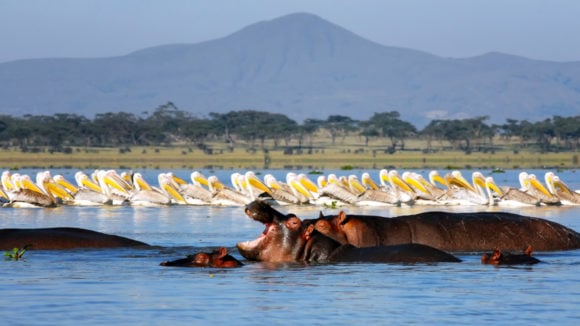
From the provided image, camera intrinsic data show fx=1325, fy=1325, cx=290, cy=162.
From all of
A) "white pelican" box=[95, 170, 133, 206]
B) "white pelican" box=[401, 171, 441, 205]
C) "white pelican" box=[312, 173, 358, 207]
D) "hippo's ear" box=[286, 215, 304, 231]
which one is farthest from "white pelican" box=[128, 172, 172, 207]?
"hippo's ear" box=[286, 215, 304, 231]

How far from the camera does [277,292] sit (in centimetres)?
1179

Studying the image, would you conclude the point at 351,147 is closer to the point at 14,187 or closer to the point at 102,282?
the point at 14,187

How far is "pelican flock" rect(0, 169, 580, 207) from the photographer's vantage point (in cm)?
3238

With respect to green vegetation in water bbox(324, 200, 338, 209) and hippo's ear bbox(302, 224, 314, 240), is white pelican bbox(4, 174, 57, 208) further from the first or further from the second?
hippo's ear bbox(302, 224, 314, 240)

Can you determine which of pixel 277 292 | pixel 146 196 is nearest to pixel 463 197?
pixel 146 196

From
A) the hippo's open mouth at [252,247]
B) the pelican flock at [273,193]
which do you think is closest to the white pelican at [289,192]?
the pelican flock at [273,193]

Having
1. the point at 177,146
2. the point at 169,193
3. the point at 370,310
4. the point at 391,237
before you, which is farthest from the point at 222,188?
the point at 177,146

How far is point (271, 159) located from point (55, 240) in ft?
267

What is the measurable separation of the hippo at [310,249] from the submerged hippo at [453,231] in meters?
0.41

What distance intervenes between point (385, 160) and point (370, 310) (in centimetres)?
8678

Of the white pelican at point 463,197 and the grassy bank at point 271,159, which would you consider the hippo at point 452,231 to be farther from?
the grassy bank at point 271,159

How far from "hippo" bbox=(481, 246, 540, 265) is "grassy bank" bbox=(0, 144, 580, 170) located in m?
71.1

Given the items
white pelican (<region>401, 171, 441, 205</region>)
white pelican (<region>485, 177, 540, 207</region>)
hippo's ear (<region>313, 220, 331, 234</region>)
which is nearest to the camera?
hippo's ear (<region>313, 220, 331, 234</region>)

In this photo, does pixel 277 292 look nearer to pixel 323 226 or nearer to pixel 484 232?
pixel 323 226
